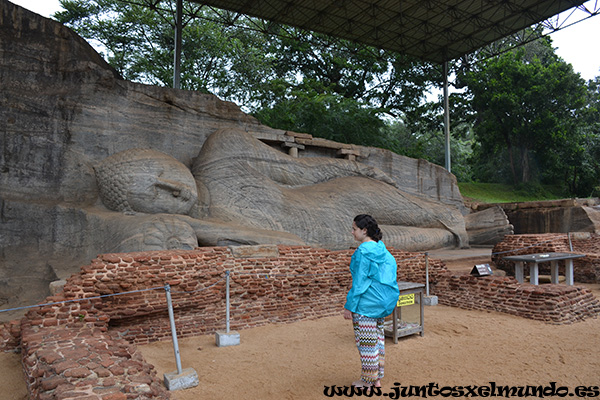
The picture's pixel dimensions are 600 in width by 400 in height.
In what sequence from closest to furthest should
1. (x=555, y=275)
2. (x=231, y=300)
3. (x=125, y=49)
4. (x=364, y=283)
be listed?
(x=364, y=283) → (x=231, y=300) → (x=555, y=275) → (x=125, y=49)

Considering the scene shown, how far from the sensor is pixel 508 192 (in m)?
19.6

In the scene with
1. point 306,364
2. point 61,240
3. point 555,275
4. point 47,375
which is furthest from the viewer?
point 555,275

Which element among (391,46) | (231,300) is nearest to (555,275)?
(231,300)

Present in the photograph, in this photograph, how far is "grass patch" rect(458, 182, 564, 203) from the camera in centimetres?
1852

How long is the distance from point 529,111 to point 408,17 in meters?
8.27

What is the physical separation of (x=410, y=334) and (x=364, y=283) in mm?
2062

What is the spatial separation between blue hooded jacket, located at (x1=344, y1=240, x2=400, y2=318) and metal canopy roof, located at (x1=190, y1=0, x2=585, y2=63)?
11.8m

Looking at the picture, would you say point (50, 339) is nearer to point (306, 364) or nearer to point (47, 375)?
point (47, 375)

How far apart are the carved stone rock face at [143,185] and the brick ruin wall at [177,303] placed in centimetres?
142

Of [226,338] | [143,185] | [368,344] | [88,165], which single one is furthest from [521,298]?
[88,165]

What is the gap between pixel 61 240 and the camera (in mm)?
6102

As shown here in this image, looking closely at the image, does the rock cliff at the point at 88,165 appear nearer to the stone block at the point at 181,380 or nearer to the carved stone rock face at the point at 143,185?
the carved stone rock face at the point at 143,185

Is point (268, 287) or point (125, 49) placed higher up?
point (125, 49)

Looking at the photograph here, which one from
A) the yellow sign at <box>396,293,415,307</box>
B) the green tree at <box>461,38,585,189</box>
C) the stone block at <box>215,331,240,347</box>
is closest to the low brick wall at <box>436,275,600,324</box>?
the yellow sign at <box>396,293,415,307</box>
